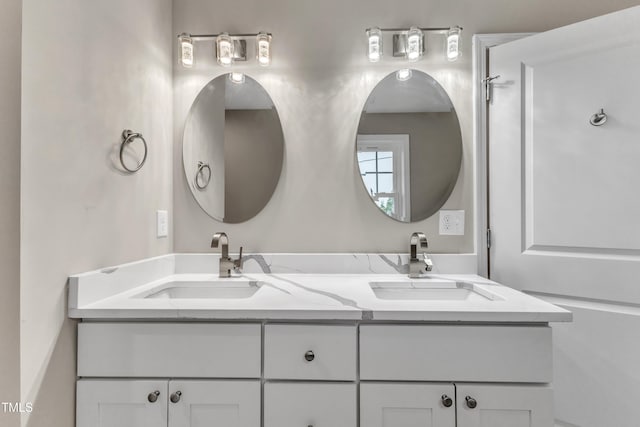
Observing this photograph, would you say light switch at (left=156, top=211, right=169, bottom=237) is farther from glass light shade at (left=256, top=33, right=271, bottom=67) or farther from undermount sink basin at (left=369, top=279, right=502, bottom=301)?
undermount sink basin at (left=369, top=279, right=502, bottom=301)

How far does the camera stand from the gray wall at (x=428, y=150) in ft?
5.30

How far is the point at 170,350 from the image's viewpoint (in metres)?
1.05

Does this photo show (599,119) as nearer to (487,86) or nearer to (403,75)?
(487,86)

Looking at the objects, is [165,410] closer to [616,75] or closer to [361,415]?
[361,415]

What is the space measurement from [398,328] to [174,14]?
174 centimetres

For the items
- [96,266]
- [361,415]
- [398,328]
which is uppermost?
[96,266]

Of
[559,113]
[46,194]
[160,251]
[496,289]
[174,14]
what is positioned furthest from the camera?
[174,14]

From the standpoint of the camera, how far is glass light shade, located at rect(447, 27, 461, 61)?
1.55 meters

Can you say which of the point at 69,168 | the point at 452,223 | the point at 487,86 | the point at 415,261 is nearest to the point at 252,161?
the point at 69,168

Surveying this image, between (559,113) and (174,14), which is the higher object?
(174,14)

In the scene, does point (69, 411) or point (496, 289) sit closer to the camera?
point (69, 411)

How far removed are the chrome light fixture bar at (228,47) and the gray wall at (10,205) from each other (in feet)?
2.60

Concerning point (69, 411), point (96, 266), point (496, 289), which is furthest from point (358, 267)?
point (69, 411)

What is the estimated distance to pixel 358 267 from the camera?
5.26 ft
